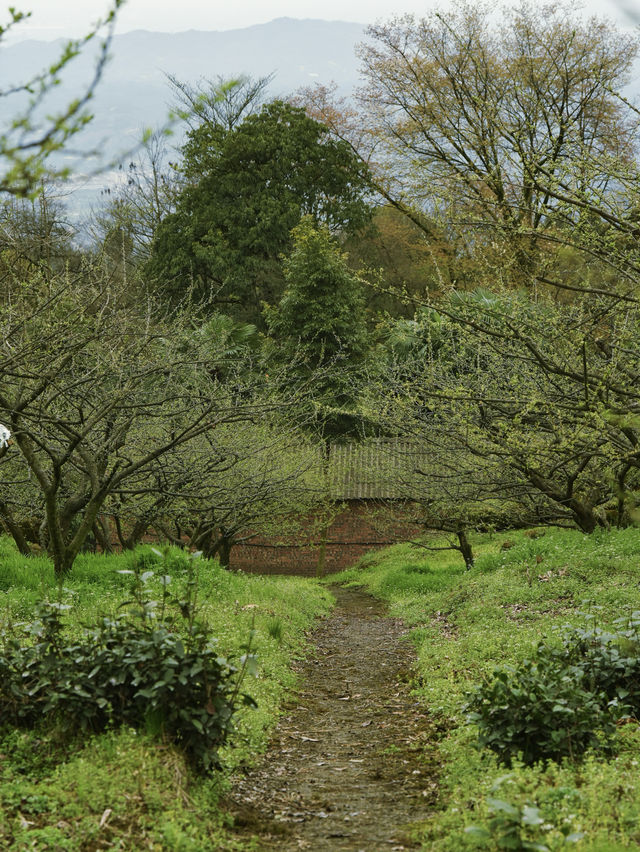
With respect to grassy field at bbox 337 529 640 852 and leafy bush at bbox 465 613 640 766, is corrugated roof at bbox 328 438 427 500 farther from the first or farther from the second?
leafy bush at bbox 465 613 640 766

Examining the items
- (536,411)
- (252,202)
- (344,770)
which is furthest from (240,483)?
(252,202)

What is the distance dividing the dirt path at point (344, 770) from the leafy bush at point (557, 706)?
0.69 meters

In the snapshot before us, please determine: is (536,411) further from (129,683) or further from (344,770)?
(129,683)

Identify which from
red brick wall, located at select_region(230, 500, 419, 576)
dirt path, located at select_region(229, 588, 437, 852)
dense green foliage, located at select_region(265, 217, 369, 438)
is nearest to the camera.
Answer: dirt path, located at select_region(229, 588, 437, 852)

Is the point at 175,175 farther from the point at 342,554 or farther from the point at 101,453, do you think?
the point at 101,453

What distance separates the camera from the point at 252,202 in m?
35.0

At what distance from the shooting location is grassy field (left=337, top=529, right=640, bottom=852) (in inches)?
153

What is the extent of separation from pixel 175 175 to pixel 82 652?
3534 centimetres

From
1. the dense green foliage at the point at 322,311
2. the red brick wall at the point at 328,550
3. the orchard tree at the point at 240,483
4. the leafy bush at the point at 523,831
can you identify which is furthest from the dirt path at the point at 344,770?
the dense green foliage at the point at 322,311

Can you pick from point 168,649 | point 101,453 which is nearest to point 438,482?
point 101,453

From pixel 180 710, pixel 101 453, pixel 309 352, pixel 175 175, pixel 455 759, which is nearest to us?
pixel 180 710

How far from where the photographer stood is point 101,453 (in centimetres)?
1023

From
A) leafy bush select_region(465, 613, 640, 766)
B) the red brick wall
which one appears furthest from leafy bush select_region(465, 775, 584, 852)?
the red brick wall

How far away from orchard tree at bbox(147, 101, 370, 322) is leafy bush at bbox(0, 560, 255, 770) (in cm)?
2951
